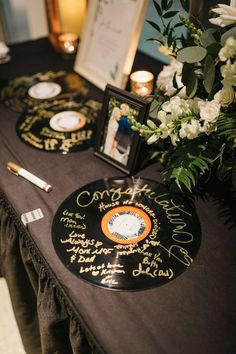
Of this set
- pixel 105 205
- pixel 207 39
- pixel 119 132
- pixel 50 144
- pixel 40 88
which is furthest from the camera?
pixel 40 88

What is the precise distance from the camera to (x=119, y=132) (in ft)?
3.29

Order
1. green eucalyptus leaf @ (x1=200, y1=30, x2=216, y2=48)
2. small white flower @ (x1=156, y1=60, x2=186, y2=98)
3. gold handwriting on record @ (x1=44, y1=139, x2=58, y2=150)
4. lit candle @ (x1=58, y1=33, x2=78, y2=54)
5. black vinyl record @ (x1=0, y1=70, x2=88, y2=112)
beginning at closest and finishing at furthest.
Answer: green eucalyptus leaf @ (x1=200, y1=30, x2=216, y2=48)
small white flower @ (x1=156, y1=60, x2=186, y2=98)
gold handwriting on record @ (x1=44, y1=139, x2=58, y2=150)
black vinyl record @ (x1=0, y1=70, x2=88, y2=112)
lit candle @ (x1=58, y1=33, x2=78, y2=54)

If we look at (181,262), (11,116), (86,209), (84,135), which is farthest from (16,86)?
(181,262)

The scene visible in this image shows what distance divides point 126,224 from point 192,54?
0.42 m

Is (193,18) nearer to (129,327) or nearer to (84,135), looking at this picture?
(84,135)

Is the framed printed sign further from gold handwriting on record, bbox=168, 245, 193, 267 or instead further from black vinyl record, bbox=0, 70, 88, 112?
gold handwriting on record, bbox=168, 245, 193, 267

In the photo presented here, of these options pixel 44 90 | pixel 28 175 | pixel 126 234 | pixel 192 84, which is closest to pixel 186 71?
pixel 192 84

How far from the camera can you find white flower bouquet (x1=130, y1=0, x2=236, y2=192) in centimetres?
70

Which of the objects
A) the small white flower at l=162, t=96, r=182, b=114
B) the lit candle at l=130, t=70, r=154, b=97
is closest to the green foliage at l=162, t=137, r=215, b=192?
the small white flower at l=162, t=96, r=182, b=114

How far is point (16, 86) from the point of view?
4.71 ft

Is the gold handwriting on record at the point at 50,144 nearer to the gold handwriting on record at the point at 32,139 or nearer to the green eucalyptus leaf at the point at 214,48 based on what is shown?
the gold handwriting on record at the point at 32,139

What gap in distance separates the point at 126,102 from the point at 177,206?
12.6 inches

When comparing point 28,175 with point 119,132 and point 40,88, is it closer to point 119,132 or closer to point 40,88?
point 119,132

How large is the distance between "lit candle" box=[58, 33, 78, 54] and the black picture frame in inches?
29.4
